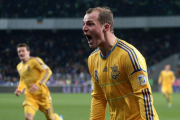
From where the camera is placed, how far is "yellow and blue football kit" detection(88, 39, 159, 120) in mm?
3889

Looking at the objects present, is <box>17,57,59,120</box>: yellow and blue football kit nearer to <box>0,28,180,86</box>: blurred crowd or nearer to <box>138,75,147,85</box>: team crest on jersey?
<box>138,75,147,85</box>: team crest on jersey

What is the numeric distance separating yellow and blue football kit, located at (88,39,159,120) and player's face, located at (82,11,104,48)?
0.27 m

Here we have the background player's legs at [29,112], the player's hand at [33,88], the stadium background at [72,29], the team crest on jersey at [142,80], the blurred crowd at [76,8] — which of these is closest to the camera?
the team crest on jersey at [142,80]

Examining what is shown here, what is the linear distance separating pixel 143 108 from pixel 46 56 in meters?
41.5

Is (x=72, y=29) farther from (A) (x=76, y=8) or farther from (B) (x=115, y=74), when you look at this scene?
(B) (x=115, y=74)

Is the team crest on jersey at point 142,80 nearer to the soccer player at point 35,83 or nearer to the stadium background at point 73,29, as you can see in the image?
the soccer player at point 35,83

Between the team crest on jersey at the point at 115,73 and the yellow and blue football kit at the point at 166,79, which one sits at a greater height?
the yellow and blue football kit at the point at 166,79

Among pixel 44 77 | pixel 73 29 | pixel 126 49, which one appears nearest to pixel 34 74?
pixel 44 77

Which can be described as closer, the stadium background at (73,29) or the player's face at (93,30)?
the player's face at (93,30)

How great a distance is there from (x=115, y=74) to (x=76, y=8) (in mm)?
44404

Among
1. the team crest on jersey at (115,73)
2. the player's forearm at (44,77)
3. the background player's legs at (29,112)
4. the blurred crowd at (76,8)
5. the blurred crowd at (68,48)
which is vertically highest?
the blurred crowd at (76,8)

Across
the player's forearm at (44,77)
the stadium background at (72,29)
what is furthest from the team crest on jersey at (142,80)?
the stadium background at (72,29)

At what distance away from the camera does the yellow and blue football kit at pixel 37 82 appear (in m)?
10.7

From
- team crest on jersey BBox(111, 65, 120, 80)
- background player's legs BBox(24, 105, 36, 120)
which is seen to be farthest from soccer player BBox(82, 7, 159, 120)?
background player's legs BBox(24, 105, 36, 120)
